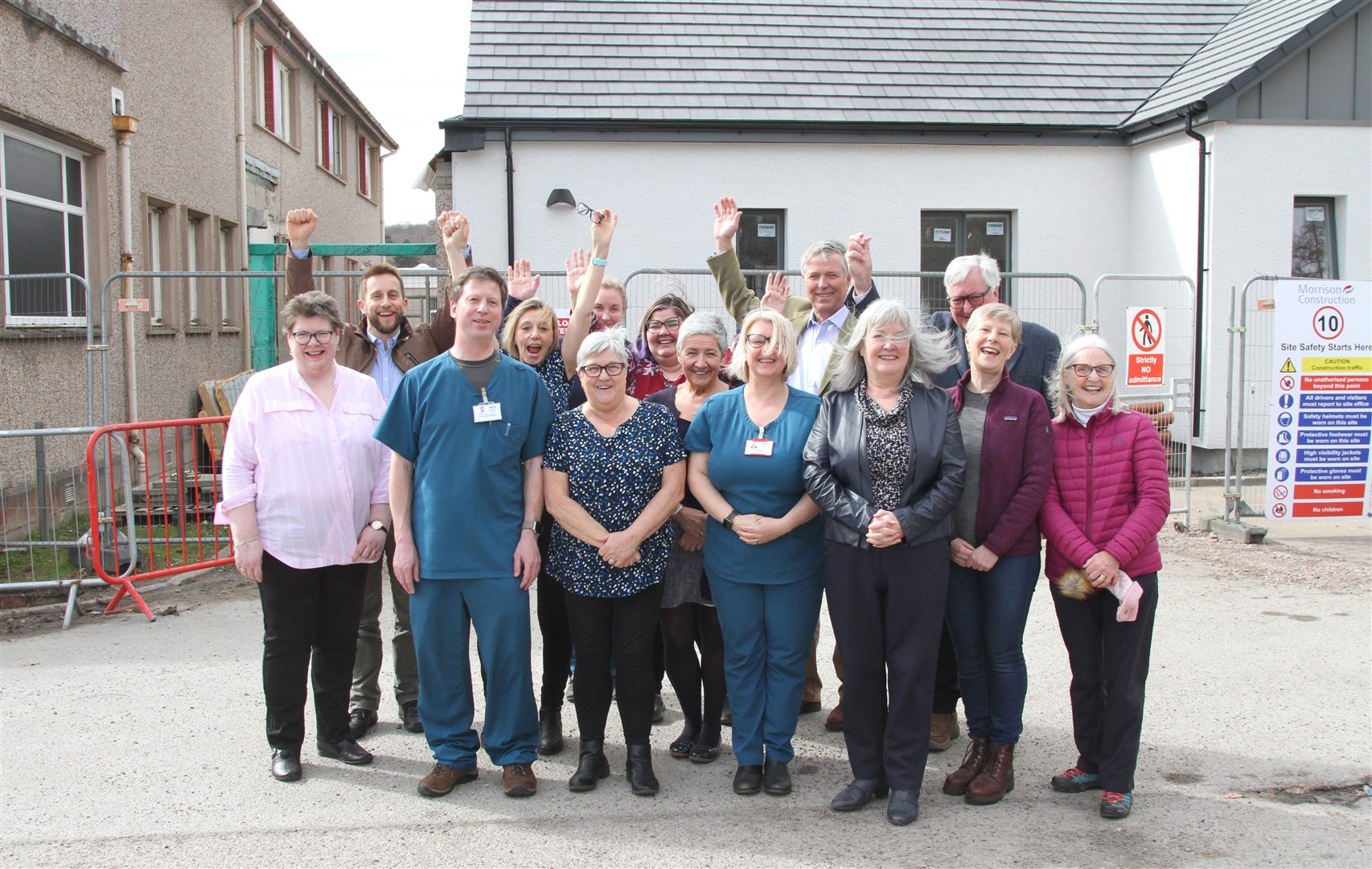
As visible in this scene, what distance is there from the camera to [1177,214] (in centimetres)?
1230

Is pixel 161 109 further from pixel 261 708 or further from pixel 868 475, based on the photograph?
pixel 868 475

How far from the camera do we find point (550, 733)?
449 centimetres

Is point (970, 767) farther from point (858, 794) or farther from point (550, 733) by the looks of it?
point (550, 733)

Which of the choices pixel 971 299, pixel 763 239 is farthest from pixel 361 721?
pixel 763 239

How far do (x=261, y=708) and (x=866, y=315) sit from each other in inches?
131

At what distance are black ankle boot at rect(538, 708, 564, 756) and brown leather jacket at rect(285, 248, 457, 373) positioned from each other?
168 centimetres

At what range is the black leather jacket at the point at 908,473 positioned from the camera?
3.79m

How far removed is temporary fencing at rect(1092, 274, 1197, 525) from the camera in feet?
33.0

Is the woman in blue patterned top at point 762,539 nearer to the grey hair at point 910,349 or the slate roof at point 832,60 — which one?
the grey hair at point 910,349

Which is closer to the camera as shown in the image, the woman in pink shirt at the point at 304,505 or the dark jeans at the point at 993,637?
the dark jeans at the point at 993,637

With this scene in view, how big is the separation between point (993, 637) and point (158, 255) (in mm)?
12472

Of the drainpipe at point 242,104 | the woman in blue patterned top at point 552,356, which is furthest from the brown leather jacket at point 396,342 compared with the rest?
the drainpipe at point 242,104

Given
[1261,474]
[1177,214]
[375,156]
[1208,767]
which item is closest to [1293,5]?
[1177,214]

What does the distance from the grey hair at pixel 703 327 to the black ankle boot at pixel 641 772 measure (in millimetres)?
1608
